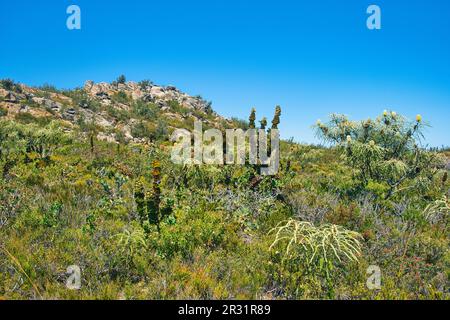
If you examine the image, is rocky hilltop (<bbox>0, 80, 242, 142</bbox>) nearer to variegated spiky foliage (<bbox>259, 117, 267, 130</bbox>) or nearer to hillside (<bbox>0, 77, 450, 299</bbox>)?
variegated spiky foliage (<bbox>259, 117, 267, 130</bbox>)

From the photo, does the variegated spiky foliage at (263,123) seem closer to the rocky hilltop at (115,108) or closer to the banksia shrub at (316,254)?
the banksia shrub at (316,254)

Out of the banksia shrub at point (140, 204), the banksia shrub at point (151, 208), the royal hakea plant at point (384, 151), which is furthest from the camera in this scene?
the royal hakea plant at point (384, 151)

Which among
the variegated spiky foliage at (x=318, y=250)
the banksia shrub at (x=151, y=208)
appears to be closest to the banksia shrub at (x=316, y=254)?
the variegated spiky foliage at (x=318, y=250)

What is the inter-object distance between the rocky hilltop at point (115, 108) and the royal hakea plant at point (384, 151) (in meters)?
12.9

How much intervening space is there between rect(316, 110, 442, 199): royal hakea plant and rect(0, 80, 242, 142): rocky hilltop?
12.9 m

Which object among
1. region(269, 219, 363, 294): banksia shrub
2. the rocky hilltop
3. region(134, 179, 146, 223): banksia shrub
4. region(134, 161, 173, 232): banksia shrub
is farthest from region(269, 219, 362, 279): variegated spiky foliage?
the rocky hilltop

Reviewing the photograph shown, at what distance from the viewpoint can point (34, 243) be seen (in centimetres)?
516

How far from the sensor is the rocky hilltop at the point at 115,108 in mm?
24323

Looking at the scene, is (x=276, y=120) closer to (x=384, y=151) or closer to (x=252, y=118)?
(x=252, y=118)

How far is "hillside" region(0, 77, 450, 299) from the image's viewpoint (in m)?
4.35

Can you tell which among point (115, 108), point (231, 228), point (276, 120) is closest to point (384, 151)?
point (276, 120)
